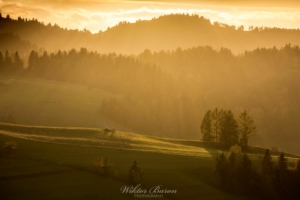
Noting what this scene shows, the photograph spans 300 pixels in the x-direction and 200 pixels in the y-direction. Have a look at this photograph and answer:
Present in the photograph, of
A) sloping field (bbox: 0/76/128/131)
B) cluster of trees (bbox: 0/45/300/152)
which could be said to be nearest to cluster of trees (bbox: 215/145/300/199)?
sloping field (bbox: 0/76/128/131)

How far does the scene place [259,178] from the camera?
59.8 m

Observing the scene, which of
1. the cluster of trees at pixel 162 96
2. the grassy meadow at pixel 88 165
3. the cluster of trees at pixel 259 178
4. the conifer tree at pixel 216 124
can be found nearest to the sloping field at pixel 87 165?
the grassy meadow at pixel 88 165

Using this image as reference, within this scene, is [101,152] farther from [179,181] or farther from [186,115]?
[186,115]

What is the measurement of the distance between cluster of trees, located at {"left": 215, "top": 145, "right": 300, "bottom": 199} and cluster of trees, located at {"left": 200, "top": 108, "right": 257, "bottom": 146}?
27.9 metres

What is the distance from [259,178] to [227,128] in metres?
33.2

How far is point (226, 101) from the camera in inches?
7259

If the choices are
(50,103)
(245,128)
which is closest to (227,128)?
(245,128)

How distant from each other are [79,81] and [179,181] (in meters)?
126

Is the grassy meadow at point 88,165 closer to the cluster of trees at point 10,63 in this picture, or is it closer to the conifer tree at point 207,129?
the conifer tree at point 207,129

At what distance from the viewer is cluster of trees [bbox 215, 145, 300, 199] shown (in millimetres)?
57906

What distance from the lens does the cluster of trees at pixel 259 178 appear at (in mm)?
57906

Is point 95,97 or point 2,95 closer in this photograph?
point 2,95

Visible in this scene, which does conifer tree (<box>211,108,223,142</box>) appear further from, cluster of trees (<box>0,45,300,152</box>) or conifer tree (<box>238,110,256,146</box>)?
cluster of trees (<box>0,45,300,152</box>)

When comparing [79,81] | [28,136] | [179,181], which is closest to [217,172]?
[179,181]
